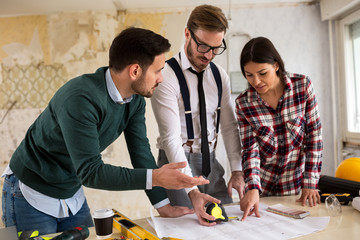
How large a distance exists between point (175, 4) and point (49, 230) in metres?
3.15

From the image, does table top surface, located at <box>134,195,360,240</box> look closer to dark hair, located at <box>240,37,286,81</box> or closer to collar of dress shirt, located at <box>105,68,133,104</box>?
collar of dress shirt, located at <box>105,68,133,104</box>

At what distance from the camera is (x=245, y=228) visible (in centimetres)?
126

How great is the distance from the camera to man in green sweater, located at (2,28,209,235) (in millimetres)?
1194

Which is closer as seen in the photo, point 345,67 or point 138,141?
point 138,141

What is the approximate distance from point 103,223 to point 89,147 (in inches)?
10.6

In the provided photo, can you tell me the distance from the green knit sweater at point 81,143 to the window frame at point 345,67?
3.12 m

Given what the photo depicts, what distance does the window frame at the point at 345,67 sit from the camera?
3.90m

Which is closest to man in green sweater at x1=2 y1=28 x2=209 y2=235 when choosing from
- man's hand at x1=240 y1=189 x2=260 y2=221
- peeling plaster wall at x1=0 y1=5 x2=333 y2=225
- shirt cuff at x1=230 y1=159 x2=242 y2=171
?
man's hand at x1=240 y1=189 x2=260 y2=221

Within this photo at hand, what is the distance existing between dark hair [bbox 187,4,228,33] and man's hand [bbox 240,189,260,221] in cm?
79

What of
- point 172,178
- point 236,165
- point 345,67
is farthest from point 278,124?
point 345,67

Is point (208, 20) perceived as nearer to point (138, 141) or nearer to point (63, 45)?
point (138, 141)

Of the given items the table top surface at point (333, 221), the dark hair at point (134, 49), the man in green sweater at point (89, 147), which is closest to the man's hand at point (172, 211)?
the man in green sweater at point (89, 147)

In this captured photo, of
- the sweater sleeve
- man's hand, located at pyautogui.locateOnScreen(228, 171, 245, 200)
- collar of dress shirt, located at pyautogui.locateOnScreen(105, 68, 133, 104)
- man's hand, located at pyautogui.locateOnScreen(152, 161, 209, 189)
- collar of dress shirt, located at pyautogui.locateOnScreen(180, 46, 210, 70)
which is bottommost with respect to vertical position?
man's hand, located at pyautogui.locateOnScreen(228, 171, 245, 200)

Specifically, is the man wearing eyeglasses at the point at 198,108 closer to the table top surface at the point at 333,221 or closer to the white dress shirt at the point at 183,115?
the white dress shirt at the point at 183,115
